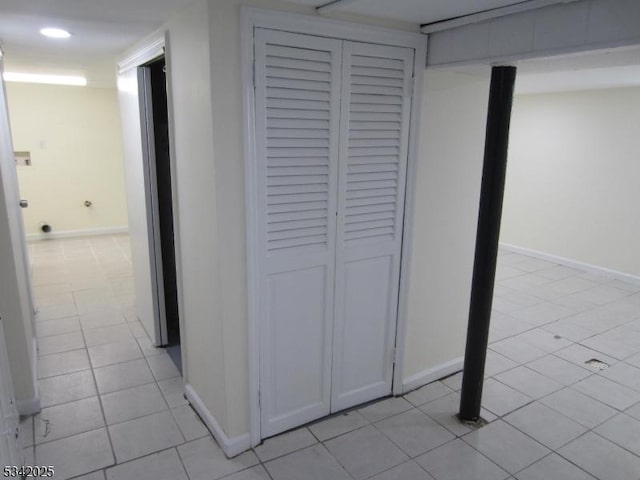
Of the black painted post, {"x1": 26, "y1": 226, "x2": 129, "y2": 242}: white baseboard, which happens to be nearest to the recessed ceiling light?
the black painted post

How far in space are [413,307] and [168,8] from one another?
208cm

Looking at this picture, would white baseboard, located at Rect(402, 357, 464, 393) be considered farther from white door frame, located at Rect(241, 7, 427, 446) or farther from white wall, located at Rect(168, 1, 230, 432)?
white wall, located at Rect(168, 1, 230, 432)

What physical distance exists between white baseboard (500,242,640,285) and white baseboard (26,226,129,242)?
5.83m

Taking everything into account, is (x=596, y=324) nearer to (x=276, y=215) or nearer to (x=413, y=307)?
(x=413, y=307)

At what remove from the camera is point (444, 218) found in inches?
109

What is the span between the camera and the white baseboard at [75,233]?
21.2ft

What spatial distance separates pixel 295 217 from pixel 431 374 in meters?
1.52

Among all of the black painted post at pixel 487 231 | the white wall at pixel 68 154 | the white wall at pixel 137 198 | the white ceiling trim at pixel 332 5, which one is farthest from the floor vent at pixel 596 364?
the white wall at pixel 68 154

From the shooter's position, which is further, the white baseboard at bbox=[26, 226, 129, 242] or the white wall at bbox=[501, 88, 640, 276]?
the white baseboard at bbox=[26, 226, 129, 242]

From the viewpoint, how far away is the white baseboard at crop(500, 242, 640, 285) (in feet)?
16.7

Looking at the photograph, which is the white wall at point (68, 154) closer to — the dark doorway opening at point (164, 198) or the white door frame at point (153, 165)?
the white door frame at point (153, 165)

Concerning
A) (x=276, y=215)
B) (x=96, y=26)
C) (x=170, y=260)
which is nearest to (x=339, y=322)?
(x=276, y=215)

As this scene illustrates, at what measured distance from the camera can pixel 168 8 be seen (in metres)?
2.09

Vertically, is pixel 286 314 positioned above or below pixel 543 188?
below
